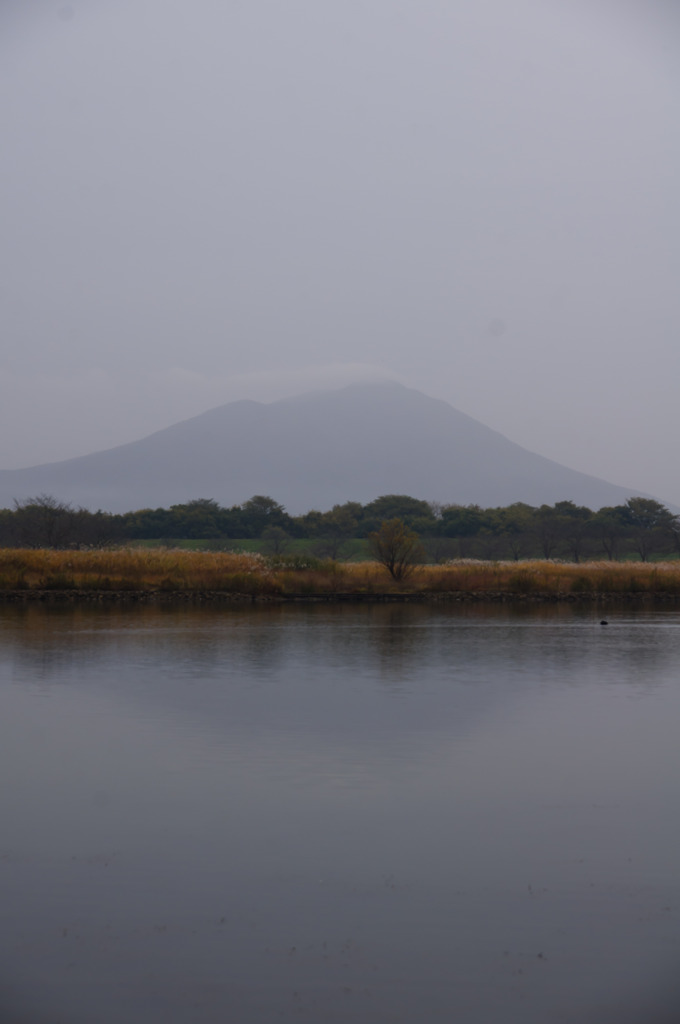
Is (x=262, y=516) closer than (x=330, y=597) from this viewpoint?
No

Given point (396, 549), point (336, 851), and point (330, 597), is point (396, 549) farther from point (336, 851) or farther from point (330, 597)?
point (336, 851)

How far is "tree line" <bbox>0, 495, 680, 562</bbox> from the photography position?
97.2m

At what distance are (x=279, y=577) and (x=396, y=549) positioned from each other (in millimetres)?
6338

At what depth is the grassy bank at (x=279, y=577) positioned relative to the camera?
4406cm

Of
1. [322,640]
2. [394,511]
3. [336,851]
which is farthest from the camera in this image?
[394,511]

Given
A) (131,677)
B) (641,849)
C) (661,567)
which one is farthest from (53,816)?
(661,567)

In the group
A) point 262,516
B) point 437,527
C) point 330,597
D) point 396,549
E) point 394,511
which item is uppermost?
point 394,511

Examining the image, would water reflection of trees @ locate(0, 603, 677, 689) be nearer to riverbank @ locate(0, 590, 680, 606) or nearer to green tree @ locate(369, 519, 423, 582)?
riverbank @ locate(0, 590, 680, 606)

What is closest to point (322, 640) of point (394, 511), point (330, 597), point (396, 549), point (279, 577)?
point (330, 597)

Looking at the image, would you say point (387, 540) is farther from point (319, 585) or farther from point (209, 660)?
point (209, 660)

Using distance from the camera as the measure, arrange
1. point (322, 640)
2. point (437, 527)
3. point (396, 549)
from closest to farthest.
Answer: point (322, 640) → point (396, 549) → point (437, 527)

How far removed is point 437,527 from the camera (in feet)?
373

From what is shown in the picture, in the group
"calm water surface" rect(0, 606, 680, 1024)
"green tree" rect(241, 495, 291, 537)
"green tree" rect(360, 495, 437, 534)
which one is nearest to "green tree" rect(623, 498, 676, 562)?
"green tree" rect(360, 495, 437, 534)

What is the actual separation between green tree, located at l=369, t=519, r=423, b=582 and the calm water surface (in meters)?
30.5
